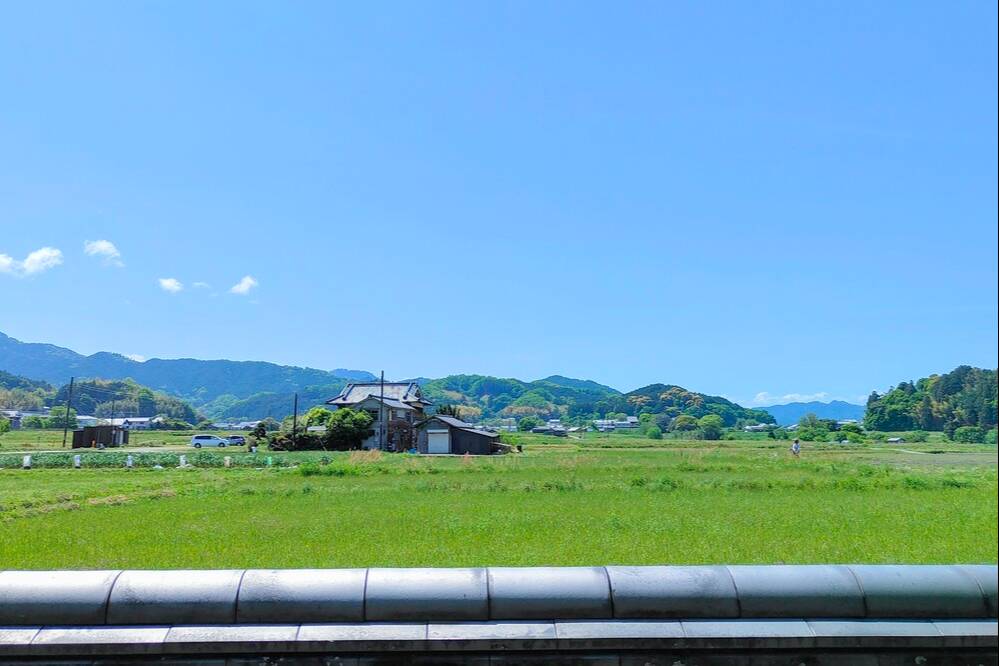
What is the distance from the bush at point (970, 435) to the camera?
12.5 ft

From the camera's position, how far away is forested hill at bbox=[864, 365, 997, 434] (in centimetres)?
363

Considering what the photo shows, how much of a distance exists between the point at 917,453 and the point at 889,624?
134 inches

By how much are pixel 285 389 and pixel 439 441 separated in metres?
18.1

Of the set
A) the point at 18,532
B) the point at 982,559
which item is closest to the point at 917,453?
the point at 982,559

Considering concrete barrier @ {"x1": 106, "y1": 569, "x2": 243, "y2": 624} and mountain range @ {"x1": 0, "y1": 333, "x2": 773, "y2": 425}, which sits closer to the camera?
concrete barrier @ {"x1": 106, "y1": 569, "x2": 243, "y2": 624}

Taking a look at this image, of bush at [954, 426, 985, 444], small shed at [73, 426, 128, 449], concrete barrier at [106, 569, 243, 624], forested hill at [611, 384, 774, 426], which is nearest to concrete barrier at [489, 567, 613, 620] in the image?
concrete barrier at [106, 569, 243, 624]

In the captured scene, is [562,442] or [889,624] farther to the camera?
[562,442]

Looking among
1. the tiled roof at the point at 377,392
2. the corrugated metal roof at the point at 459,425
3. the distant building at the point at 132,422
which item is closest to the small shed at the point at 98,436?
the distant building at the point at 132,422

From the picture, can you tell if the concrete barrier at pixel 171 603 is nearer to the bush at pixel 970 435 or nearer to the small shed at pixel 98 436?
the bush at pixel 970 435

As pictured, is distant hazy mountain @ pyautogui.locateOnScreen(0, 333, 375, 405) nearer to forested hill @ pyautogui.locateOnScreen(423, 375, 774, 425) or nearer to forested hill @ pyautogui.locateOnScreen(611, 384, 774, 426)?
forested hill @ pyautogui.locateOnScreen(423, 375, 774, 425)

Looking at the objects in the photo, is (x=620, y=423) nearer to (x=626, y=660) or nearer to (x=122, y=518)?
(x=122, y=518)

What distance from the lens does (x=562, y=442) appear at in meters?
38.6

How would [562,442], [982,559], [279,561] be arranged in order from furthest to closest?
1. [562,442]
2. [279,561]
3. [982,559]

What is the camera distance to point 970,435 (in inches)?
164
